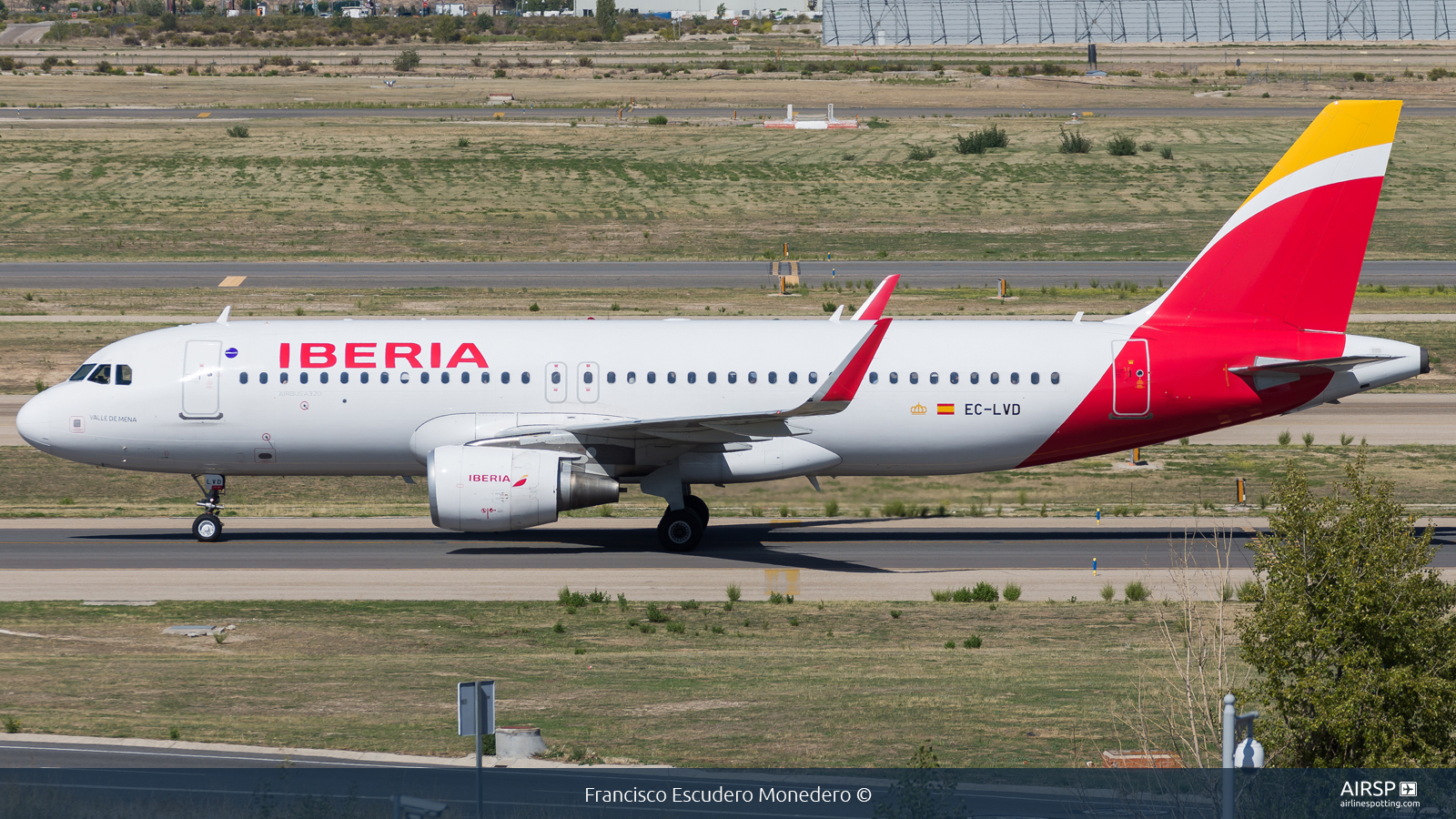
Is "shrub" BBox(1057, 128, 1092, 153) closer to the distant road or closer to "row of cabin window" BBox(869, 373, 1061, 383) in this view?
the distant road

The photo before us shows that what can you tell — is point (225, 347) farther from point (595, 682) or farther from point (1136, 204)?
point (1136, 204)

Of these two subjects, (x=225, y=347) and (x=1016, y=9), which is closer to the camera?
(x=225, y=347)

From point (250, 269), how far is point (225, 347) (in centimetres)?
4159

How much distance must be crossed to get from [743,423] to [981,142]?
7140 cm

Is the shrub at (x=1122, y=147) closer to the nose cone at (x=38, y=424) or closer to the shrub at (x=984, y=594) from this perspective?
the shrub at (x=984, y=594)

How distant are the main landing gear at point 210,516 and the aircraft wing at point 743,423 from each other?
6.40 m

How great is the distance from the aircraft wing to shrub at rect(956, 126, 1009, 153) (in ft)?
222

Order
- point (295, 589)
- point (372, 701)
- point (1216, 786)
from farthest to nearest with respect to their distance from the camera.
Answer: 1. point (295, 589)
2. point (372, 701)
3. point (1216, 786)

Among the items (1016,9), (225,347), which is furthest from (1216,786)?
(1016,9)

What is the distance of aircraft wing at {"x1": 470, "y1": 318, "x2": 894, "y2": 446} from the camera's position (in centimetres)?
2945

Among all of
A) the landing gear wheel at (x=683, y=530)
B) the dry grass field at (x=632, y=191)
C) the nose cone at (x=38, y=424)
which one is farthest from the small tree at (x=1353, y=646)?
the dry grass field at (x=632, y=191)

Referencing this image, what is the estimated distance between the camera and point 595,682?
22.2 m

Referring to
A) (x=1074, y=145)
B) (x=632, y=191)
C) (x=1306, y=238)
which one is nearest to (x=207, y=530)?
(x=1306, y=238)

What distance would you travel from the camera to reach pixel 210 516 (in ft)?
112
